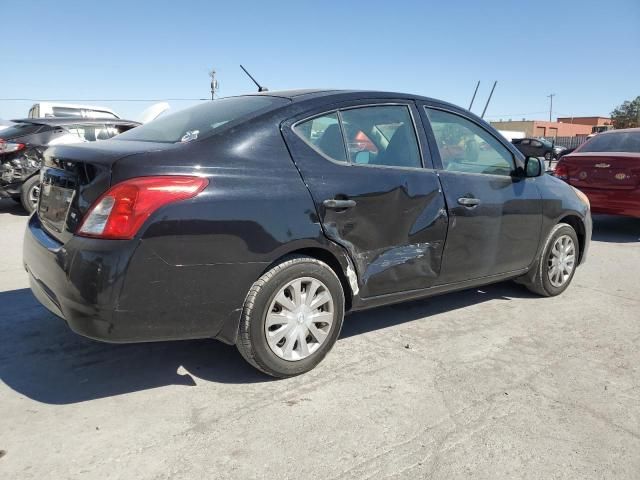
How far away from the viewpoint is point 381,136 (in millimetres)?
3412

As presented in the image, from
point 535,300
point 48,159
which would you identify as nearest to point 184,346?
point 48,159

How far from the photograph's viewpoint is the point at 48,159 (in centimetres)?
304

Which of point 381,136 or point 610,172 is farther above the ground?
point 381,136

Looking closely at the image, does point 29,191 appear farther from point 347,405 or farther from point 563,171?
point 563,171

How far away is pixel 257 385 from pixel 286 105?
1605 millimetres

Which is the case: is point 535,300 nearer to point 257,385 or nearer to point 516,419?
point 516,419

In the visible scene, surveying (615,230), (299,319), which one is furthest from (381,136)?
(615,230)

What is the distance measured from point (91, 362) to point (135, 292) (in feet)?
3.28

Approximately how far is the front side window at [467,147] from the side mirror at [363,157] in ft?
2.15

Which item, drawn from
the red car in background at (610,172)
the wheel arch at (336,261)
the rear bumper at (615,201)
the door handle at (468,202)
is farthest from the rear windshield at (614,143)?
the wheel arch at (336,261)

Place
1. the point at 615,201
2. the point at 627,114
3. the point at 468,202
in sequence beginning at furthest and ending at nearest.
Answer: the point at 627,114, the point at 615,201, the point at 468,202

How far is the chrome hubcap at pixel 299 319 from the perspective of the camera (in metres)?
2.89

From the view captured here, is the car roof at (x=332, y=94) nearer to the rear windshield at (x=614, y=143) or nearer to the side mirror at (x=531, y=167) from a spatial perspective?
the side mirror at (x=531, y=167)

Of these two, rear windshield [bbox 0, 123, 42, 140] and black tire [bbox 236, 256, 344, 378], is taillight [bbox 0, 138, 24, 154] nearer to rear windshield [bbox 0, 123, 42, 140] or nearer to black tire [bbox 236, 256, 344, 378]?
rear windshield [bbox 0, 123, 42, 140]
